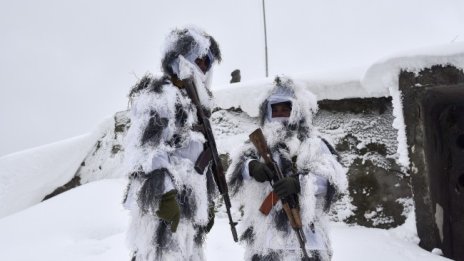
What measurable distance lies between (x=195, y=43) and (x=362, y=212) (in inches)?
101

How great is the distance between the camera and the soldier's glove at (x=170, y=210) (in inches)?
70.4

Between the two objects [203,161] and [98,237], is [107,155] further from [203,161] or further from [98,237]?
[203,161]

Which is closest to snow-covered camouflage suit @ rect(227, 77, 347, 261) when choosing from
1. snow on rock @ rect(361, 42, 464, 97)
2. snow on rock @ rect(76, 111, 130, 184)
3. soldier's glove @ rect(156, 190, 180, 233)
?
soldier's glove @ rect(156, 190, 180, 233)

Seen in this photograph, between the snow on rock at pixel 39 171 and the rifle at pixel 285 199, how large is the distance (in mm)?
4578

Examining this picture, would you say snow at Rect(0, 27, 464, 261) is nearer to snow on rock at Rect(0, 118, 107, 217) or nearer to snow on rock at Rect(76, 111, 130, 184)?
snow on rock at Rect(76, 111, 130, 184)

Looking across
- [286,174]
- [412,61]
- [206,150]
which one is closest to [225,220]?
[286,174]

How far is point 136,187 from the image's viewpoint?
6.20 feet

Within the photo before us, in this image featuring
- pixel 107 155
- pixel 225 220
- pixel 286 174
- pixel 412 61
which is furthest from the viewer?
pixel 107 155

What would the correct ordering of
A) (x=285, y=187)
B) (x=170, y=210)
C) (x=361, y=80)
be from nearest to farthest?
1. (x=170, y=210)
2. (x=285, y=187)
3. (x=361, y=80)

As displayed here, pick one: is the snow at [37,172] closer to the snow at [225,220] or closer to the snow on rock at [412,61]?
the snow at [225,220]

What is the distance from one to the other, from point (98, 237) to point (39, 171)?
332cm

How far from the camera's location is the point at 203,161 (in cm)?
208

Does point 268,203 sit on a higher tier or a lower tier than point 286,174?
lower

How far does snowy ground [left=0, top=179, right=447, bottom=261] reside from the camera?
126 inches
